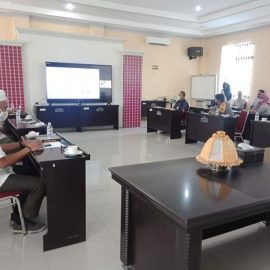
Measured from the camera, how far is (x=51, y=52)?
7.37 m

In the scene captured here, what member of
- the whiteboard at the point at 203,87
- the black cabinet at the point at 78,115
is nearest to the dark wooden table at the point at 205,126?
the black cabinet at the point at 78,115

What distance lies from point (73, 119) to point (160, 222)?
643 centimetres

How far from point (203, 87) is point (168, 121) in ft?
14.2

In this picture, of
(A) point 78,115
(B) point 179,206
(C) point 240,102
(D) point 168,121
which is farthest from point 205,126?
(B) point 179,206

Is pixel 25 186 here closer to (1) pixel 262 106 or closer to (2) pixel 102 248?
(2) pixel 102 248

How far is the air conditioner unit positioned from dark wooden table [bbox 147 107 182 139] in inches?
133

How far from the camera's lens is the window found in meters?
9.30

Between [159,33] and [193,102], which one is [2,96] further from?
[193,102]

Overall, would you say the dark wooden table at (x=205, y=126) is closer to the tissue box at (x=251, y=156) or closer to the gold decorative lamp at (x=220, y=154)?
the tissue box at (x=251, y=156)

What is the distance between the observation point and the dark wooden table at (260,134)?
517cm

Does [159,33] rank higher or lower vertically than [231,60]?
higher

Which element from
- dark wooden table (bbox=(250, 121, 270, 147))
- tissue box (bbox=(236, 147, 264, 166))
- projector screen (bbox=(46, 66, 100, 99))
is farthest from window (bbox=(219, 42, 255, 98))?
tissue box (bbox=(236, 147, 264, 166))

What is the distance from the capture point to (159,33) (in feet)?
32.8

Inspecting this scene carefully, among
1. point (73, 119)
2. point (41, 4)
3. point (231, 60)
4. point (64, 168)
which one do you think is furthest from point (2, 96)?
point (231, 60)
